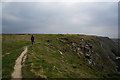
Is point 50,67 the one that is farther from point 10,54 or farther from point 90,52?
point 90,52

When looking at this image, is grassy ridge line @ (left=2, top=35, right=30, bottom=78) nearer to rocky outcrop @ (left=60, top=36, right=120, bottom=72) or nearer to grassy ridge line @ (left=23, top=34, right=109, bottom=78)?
grassy ridge line @ (left=23, top=34, right=109, bottom=78)

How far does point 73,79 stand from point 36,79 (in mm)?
8294

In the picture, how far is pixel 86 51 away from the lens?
321 feet

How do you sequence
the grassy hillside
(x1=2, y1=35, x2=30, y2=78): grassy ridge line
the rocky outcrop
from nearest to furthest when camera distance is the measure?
the grassy hillside
(x1=2, y1=35, x2=30, y2=78): grassy ridge line
the rocky outcrop

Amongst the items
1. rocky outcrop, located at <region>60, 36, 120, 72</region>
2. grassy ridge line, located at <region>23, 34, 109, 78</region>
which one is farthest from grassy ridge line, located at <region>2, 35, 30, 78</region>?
rocky outcrop, located at <region>60, 36, 120, 72</region>

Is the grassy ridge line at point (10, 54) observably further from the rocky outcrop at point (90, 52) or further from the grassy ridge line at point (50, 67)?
the rocky outcrop at point (90, 52)

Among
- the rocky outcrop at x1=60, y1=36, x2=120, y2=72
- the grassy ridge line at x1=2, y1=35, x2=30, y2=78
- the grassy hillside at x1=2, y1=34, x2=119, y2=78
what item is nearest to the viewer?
the grassy hillside at x1=2, y1=34, x2=119, y2=78

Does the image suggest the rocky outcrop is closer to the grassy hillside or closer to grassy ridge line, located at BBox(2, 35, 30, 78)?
the grassy hillside

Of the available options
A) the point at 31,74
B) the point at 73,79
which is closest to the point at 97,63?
the point at 73,79

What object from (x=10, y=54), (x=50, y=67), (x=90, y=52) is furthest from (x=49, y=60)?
(x=90, y=52)

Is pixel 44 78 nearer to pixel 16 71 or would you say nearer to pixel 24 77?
pixel 24 77

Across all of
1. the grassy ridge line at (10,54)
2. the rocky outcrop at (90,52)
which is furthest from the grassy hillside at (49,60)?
the rocky outcrop at (90,52)

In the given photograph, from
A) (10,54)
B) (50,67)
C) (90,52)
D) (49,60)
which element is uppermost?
(10,54)

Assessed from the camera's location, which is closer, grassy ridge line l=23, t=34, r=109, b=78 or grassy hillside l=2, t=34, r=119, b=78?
grassy ridge line l=23, t=34, r=109, b=78
